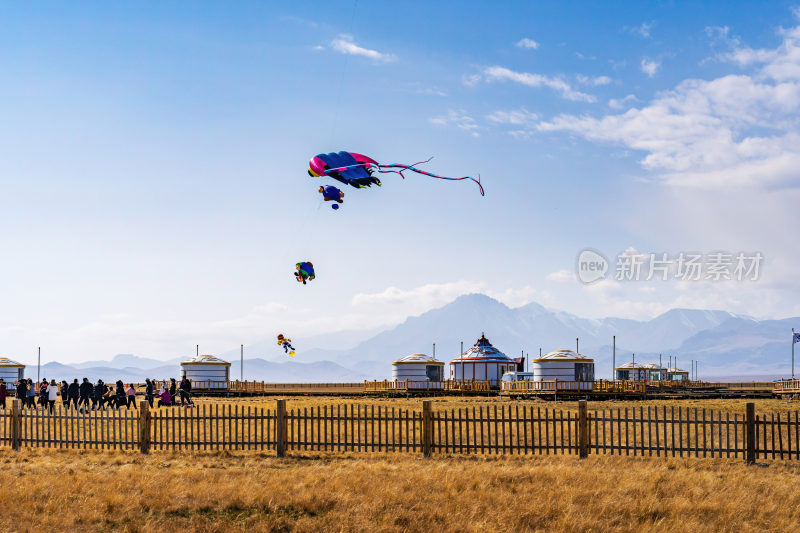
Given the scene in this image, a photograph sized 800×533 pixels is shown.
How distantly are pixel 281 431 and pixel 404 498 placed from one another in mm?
5864

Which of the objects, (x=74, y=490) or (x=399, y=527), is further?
(x=74, y=490)

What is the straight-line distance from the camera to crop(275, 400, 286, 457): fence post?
19.0 metres

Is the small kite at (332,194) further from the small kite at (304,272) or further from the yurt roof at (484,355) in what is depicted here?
the yurt roof at (484,355)

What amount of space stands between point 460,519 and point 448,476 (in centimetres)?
242

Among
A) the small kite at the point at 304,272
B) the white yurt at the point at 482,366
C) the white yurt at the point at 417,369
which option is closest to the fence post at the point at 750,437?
the small kite at the point at 304,272

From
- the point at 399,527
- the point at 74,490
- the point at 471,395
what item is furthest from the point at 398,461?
the point at 471,395

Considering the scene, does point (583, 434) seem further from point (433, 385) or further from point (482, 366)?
point (482, 366)

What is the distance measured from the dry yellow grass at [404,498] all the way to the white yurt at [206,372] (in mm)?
39743

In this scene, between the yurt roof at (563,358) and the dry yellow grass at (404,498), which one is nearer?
the dry yellow grass at (404,498)

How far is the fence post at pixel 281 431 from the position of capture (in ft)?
62.3

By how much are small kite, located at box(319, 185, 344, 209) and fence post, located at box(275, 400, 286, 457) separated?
12415 millimetres

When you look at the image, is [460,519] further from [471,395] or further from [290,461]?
[471,395]

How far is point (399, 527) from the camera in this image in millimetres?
12688

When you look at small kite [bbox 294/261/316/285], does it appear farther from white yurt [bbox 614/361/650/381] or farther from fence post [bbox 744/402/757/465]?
white yurt [bbox 614/361/650/381]
